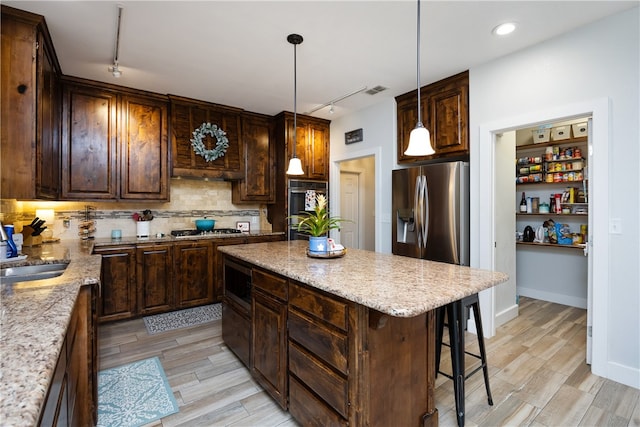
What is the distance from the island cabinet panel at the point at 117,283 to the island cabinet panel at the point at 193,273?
472 millimetres

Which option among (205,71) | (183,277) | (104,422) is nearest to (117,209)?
(183,277)

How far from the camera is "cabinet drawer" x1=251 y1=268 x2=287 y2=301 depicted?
76.0 inches

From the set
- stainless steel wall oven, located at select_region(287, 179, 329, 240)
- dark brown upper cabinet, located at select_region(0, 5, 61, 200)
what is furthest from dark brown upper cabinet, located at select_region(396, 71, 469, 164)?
dark brown upper cabinet, located at select_region(0, 5, 61, 200)

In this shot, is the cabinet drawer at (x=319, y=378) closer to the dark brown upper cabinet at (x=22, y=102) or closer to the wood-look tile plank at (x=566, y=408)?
the wood-look tile plank at (x=566, y=408)

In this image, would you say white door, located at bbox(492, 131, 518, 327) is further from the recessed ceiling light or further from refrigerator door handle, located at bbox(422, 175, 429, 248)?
the recessed ceiling light

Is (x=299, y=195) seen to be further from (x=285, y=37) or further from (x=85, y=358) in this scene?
(x=85, y=358)

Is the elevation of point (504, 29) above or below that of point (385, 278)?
above

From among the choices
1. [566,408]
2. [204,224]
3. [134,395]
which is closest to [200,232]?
[204,224]

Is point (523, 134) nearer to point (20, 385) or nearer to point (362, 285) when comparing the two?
point (362, 285)

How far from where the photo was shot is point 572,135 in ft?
12.7

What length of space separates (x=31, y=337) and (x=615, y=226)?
132 inches

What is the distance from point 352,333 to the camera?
143cm

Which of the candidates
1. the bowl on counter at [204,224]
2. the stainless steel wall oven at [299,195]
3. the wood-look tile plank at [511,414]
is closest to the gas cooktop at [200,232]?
the bowl on counter at [204,224]

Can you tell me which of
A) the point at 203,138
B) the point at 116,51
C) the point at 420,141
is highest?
the point at 116,51
